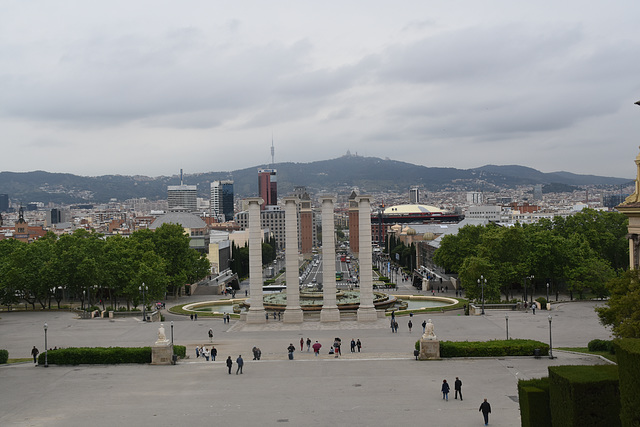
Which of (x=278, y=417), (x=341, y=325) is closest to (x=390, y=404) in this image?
(x=278, y=417)

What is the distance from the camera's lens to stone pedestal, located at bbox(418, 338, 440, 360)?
37.6 m

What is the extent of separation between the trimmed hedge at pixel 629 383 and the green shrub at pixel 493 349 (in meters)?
21.7

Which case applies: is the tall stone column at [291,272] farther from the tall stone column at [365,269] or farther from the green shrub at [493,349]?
the green shrub at [493,349]

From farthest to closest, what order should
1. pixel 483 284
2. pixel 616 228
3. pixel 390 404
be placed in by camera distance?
pixel 616 228, pixel 483 284, pixel 390 404

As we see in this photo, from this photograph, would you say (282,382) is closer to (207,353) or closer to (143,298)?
(207,353)

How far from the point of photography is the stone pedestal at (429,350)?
3759cm

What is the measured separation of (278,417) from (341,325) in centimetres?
2681

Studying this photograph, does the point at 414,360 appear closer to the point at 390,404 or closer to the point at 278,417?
the point at 390,404

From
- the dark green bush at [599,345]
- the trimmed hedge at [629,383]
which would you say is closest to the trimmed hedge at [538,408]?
the trimmed hedge at [629,383]

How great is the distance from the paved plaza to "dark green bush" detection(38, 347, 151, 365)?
559mm

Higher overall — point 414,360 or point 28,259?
point 28,259

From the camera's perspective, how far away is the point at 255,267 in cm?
5678

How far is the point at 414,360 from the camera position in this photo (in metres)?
37.6

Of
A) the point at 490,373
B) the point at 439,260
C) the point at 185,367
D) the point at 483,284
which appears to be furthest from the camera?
the point at 439,260
